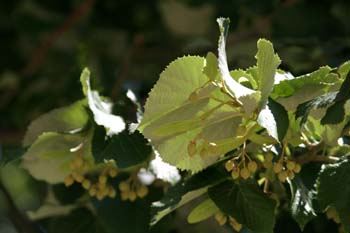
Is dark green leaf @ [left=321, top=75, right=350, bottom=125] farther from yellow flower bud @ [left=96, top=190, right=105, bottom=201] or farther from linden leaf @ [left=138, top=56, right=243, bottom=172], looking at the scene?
yellow flower bud @ [left=96, top=190, right=105, bottom=201]

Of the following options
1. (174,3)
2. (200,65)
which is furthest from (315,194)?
(174,3)

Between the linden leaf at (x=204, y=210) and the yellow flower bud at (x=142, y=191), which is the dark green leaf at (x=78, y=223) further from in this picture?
the linden leaf at (x=204, y=210)

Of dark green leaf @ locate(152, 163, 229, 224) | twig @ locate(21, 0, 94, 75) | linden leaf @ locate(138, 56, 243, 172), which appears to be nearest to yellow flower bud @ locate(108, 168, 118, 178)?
dark green leaf @ locate(152, 163, 229, 224)

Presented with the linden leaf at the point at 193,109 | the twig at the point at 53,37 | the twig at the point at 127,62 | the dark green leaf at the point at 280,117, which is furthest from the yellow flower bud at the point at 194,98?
the twig at the point at 53,37

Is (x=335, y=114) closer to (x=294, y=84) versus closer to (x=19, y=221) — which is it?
(x=294, y=84)

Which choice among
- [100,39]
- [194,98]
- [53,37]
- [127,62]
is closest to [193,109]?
[194,98]

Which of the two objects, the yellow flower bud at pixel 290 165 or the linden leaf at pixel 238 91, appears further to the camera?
the yellow flower bud at pixel 290 165
